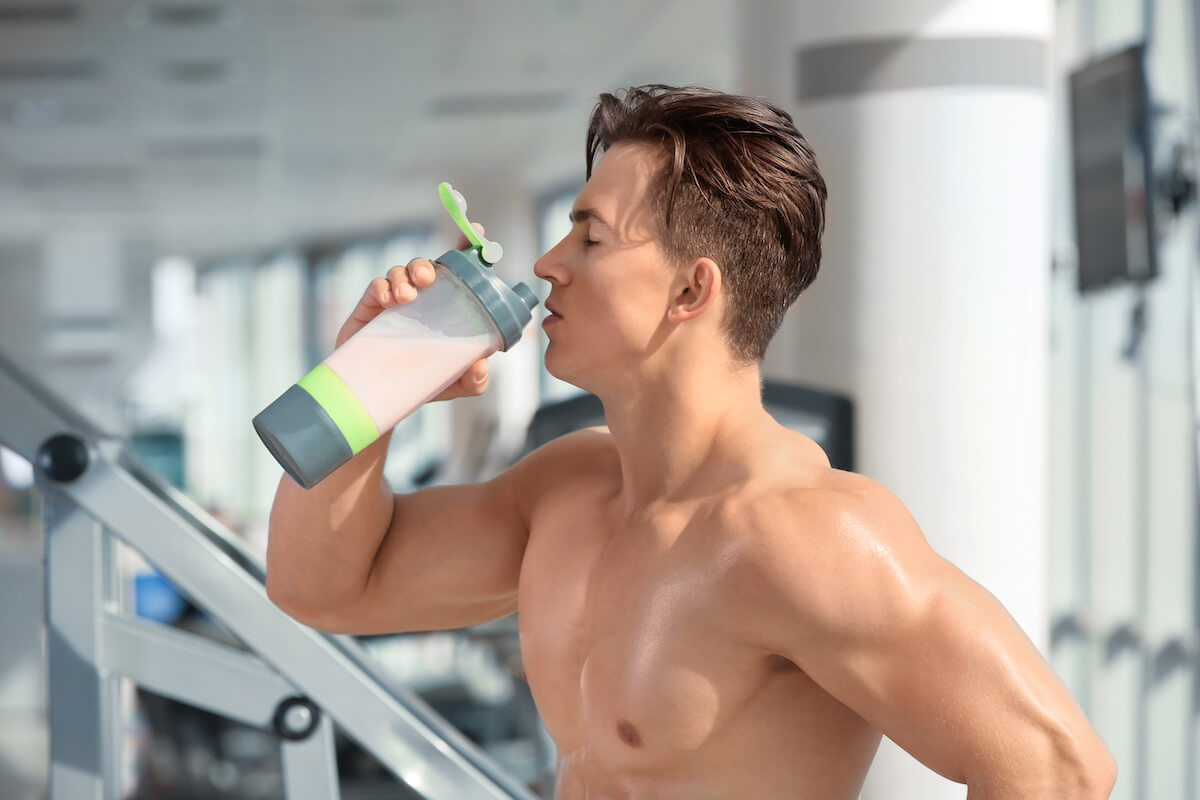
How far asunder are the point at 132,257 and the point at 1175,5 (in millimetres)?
8943

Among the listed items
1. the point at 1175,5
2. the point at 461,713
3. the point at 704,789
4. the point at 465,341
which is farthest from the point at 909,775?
the point at 461,713

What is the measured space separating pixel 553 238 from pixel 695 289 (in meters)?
7.80

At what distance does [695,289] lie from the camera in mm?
867

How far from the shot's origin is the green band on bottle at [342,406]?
0.82m

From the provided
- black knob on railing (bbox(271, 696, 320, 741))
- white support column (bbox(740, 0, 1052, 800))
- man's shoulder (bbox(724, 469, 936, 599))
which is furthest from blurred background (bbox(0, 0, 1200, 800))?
man's shoulder (bbox(724, 469, 936, 599))

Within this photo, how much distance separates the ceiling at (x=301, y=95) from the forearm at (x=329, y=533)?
14.4 feet

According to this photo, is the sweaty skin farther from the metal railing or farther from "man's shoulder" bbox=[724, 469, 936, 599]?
the metal railing

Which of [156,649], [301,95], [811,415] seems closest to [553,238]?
[301,95]

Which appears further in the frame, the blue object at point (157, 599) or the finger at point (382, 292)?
the blue object at point (157, 599)

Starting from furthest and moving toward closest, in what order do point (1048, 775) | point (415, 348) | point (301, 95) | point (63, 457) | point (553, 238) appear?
point (553, 238) → point (301, 95) → point (63, 457) → point (415, 348) → point (1048, 775)

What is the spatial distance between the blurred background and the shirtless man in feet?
1.76

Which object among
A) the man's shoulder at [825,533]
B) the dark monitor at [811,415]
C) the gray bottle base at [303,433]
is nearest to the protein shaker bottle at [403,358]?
the gray bottle base at [303,433]

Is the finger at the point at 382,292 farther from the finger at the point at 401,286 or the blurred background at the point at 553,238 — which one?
the blurred background at the point at 553,238

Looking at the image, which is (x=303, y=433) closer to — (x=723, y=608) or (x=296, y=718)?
(x=723, y=608)
